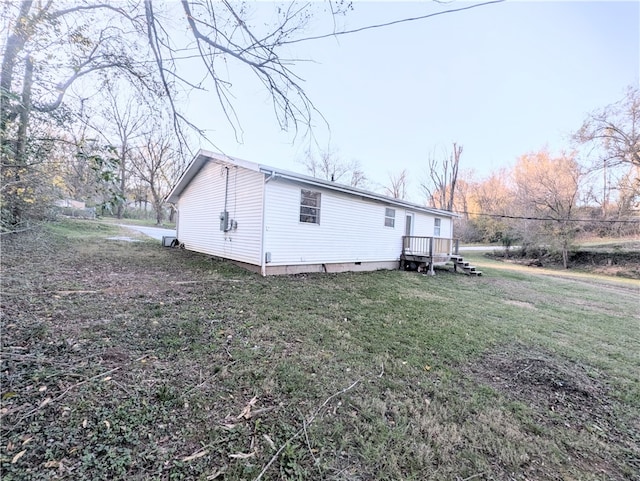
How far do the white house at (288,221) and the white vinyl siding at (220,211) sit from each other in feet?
0.10

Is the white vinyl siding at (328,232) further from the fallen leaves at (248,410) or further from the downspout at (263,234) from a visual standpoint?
the fallen leaves at (248,410)

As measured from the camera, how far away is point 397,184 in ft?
120

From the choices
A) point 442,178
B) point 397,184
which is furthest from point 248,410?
point 397,184

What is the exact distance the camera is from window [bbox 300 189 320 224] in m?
8.42

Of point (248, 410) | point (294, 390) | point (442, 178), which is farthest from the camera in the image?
point (442, 178)

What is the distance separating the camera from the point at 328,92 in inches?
147

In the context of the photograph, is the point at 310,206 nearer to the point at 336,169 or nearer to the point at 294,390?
the point at 294,390

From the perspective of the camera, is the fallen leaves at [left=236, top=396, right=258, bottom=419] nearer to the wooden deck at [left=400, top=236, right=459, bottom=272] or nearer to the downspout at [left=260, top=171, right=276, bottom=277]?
the downspout at [left=260, top=171, right=276, bottom=277]

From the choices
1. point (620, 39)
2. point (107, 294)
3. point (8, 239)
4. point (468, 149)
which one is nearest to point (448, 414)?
point (107, 294)

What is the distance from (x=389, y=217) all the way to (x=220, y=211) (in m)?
6.61

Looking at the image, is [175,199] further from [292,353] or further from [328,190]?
[292,353]

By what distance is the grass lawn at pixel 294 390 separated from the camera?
1813mm

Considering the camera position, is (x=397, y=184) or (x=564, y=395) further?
(x=397, y=184)

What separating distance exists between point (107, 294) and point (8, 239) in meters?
5.58
